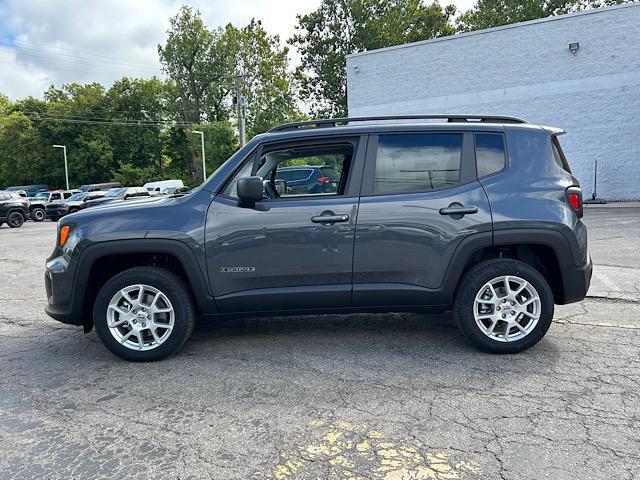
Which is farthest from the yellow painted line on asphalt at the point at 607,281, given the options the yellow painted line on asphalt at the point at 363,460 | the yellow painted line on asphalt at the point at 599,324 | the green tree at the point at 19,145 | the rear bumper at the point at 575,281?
the green tree at the point at 19,145

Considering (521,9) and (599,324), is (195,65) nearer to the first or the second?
(521,9)

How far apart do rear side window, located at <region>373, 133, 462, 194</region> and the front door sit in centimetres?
23

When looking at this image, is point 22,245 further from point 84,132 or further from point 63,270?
point 84,132

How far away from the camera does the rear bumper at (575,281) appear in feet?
13.4

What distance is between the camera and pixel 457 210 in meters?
4.02

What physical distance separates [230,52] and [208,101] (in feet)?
19.3

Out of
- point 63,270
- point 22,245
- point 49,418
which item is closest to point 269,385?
point 49,418

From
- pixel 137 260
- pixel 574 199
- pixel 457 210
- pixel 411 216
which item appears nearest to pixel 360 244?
pixel 411 216

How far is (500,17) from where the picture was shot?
1556 inches

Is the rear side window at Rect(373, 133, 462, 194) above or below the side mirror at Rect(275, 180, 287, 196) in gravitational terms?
above

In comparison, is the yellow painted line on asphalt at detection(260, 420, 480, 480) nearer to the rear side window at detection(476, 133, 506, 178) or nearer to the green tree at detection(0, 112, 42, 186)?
the rear side window at detection(476, 133, 506, 178)

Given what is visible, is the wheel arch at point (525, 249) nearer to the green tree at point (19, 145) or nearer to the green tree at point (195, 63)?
the green tree at point (195, 63)

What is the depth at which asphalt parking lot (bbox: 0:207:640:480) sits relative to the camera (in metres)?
2.62

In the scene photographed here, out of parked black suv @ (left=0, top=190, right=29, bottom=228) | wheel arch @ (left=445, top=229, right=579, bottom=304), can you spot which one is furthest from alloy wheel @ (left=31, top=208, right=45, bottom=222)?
wheel arch @ (left=445, top=229, right=579, bottom=304)
